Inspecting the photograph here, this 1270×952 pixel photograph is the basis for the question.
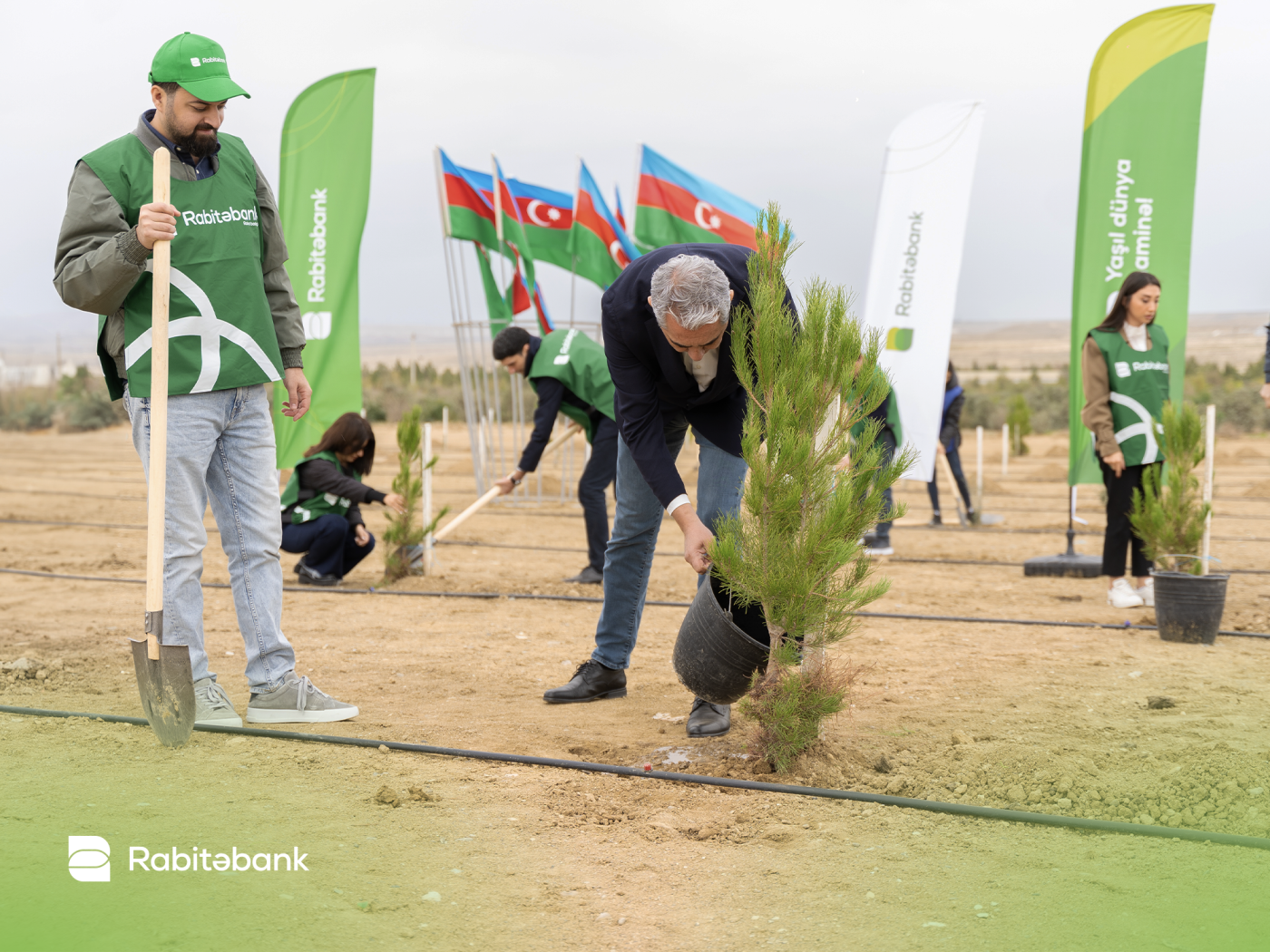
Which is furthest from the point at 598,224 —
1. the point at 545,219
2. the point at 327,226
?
the point at 327,226

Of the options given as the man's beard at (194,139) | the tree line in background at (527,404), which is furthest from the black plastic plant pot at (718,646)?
the tree line in background at (527,404)

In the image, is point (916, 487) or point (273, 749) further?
point (916, 487)

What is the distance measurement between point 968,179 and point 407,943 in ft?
25.9

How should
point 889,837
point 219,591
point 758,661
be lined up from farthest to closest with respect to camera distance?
point 219,591 → point 758,661 → point 889,837

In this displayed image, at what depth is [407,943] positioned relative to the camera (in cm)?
186

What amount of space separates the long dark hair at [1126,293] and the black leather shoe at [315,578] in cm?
467

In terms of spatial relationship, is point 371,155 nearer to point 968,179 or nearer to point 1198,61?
point 968,179

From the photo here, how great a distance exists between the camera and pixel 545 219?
36.1 feet

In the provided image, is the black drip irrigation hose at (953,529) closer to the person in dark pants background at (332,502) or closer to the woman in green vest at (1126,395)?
the woman in green vest at (1126,395)

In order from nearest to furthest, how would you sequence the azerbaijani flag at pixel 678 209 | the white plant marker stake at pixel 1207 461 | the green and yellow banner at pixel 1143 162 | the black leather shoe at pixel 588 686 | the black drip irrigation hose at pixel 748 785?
1. the black drip irrigation hose at pixel 748 785
2. the black leather shoe at pixel 588 686
3. the white plant marker stake at pixel 1207 461
4. the green and yellow banner at pixel 1143 162
5. the azerbaijani flag at pixel 678 209

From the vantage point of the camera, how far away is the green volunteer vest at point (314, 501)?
6312 millimetres

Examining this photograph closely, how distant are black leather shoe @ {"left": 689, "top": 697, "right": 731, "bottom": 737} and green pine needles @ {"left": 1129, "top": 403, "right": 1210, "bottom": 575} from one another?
2749 mm

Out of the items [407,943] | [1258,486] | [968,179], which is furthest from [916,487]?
[407,943]

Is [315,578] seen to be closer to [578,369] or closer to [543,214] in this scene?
[578,369]
